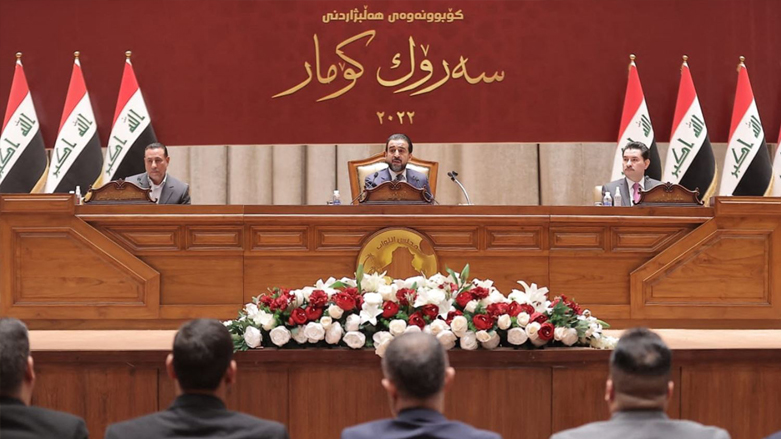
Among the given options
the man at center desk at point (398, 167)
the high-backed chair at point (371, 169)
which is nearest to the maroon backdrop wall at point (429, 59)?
the high-backed chair at point (371, 169)

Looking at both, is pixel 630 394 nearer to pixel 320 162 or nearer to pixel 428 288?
pixel 428 288

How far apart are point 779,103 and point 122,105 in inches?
219

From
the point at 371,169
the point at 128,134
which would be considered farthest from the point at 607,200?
the point at 128,134

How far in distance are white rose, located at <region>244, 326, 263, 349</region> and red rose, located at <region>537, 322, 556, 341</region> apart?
1006 millimetres

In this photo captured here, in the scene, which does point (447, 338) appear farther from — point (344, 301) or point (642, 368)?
point (642, 368)

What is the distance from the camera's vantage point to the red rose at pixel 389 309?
323cm

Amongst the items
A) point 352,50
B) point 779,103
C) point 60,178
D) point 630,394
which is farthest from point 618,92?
point 630,394

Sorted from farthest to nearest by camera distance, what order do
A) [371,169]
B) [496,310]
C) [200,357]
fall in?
[371,169] < [496,310] < [200,357]

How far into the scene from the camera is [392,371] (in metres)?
2.03

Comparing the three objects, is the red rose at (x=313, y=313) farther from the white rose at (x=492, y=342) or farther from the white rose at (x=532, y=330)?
the white rose at (x=532, y=330)

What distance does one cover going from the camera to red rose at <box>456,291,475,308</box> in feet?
10.8

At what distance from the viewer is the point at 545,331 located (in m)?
3.21

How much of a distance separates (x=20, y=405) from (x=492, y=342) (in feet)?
5.54

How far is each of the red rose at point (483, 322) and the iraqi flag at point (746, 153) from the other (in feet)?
15.1
